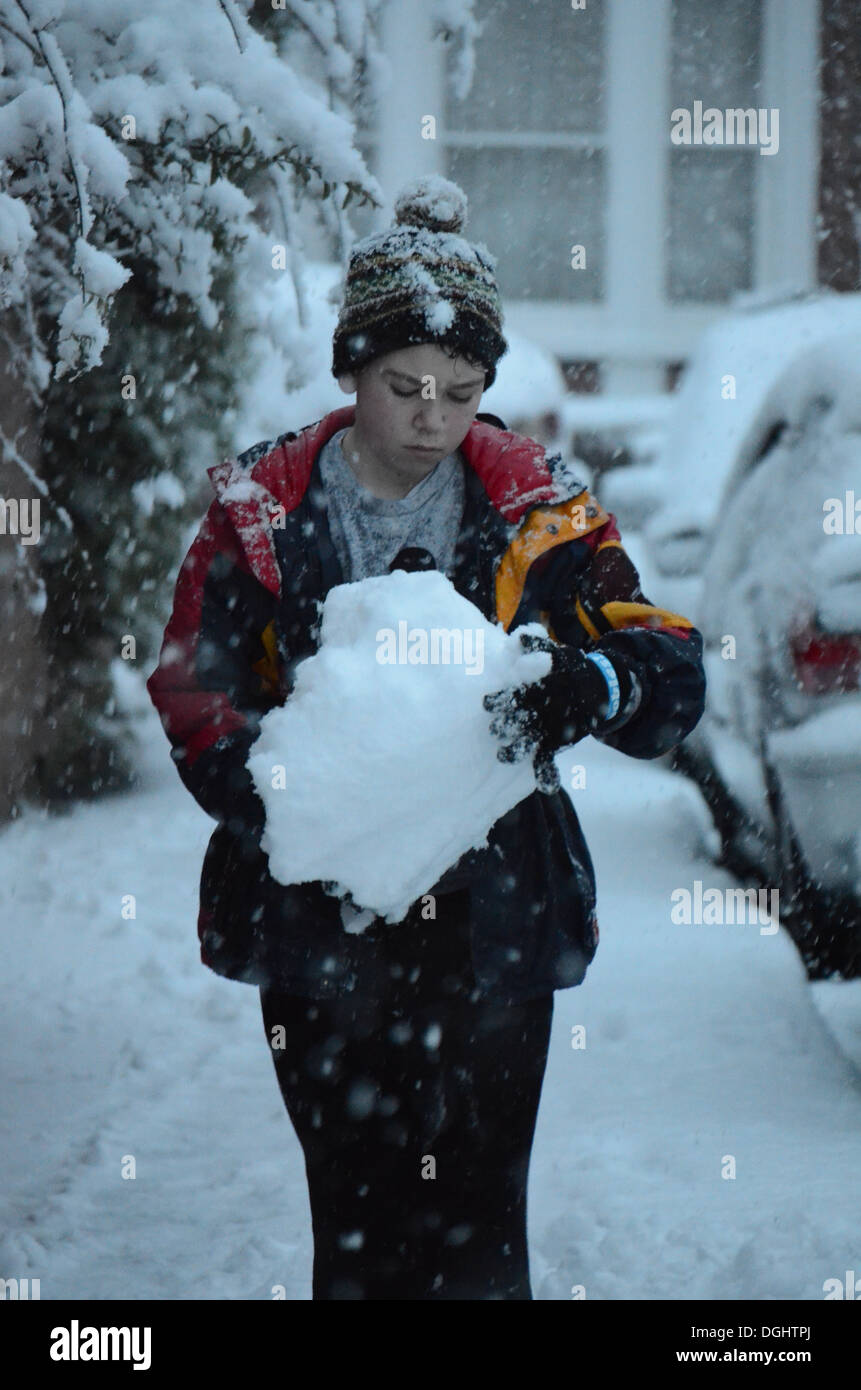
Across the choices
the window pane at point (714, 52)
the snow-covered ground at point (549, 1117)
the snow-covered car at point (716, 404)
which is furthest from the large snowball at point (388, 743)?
the window pane at point (714, 52)

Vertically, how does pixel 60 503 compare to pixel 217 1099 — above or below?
above

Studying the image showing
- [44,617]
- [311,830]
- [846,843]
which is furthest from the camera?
[44,617]

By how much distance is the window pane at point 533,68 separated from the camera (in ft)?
36.7

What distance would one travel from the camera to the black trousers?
2066mm

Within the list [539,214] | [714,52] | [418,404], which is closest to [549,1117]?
[418,404]

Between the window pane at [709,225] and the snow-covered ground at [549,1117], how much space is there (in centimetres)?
760

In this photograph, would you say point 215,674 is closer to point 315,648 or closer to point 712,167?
point 315,648

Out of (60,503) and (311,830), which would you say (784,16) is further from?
(311,830)

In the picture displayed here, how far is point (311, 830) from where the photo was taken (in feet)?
6.20

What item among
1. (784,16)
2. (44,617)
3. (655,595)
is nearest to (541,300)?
(784,16)

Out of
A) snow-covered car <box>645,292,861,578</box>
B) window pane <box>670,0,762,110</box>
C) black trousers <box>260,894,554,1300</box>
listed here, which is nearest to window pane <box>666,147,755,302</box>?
window pane <box>670,0,762,110</box>

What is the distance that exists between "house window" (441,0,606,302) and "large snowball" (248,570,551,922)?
386 inches

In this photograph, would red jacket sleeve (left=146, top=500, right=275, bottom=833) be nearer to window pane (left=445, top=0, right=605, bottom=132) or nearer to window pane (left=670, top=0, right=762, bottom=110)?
window pane (left=445, top=0, right=605, bottom=132)

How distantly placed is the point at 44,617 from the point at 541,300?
690 cm
